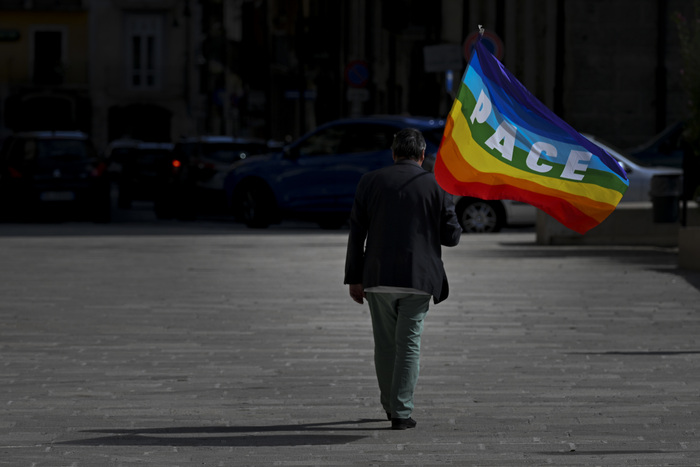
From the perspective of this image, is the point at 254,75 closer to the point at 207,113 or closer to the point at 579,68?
the point at 207,113

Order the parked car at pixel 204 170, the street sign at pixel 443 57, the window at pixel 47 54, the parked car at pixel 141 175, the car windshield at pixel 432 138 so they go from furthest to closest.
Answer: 1. the window at pixel 47 54
2. the parked car at pixel 141 175
3. the parked car at pixel 204 170
4. the street sign at pixel 443 57
5. the car windshield at pixel 432 138

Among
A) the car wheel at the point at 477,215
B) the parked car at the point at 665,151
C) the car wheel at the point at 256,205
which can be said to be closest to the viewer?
the car wheel at the point at 477,215

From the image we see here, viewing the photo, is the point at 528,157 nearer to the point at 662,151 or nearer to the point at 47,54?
the point at 662,151

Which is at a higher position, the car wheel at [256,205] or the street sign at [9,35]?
the street sign at [9,35]

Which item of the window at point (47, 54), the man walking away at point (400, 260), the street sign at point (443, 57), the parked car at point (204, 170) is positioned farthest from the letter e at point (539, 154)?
the window at point (47, 54)

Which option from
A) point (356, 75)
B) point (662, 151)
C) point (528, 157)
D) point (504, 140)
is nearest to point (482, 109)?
point (504, 140)

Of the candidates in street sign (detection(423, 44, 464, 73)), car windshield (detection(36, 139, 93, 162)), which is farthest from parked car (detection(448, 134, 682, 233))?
car windshield (detection(36, 139, 93, 162))

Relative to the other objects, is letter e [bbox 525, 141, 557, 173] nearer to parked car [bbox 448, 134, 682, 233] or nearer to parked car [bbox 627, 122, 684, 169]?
parked car [bbox 448, 134, 682, 233]

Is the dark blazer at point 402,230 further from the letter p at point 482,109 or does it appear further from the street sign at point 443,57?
the street sign at point 443,57

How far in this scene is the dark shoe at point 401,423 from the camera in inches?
328

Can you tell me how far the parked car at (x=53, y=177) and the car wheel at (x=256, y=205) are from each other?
3.61 metres

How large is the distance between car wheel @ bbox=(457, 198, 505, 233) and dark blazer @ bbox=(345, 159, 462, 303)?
17087 millimetres

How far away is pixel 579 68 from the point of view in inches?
1340

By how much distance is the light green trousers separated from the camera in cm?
832
